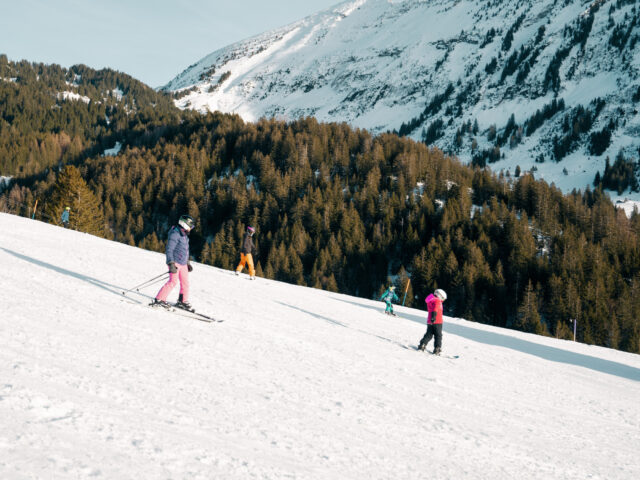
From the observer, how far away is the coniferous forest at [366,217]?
6938 centimetres

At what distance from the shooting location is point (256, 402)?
5152mm

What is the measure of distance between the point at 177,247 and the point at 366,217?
304 ft

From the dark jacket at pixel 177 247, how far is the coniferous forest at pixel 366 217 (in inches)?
2005

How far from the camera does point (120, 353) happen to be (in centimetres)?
591

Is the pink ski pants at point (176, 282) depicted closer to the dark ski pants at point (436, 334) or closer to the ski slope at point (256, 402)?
the ski slope at point (256, 402)

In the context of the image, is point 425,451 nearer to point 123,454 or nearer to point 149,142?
point 123,454

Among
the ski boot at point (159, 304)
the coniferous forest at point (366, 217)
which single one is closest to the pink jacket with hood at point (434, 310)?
the ski boot at point (159, 304)

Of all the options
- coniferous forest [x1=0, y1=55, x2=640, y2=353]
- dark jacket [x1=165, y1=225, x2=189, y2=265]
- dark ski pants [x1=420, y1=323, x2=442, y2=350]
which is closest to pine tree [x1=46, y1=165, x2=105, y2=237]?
coniferous forest [x1=0, y1=55, x2=640, y2=353]

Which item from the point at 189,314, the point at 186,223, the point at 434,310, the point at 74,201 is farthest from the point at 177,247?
the point at 74,201

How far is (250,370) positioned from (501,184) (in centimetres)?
11585

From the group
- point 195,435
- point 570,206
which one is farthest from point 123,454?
point 570,206

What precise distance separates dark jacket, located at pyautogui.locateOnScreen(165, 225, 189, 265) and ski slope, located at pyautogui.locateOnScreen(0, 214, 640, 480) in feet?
4.31

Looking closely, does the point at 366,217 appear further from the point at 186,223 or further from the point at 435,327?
the point at 186,223

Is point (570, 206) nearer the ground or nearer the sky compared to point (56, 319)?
nearer the sky
